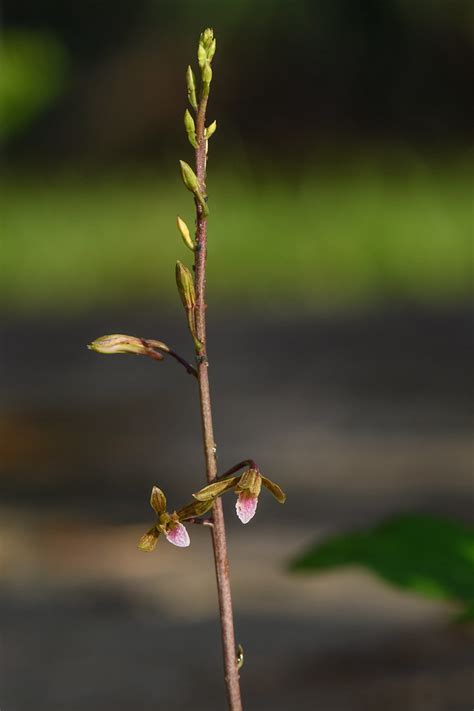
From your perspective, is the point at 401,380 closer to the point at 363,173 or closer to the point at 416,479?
the point at 416,479

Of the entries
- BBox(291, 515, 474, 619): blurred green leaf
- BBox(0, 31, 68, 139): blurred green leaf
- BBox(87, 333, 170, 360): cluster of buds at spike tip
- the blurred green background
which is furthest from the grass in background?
BBox(87, 333, 170, 360): cluster of buds at spike tip

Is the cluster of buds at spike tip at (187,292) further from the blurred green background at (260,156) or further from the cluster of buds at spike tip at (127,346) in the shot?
the blurred green background at (260,156)

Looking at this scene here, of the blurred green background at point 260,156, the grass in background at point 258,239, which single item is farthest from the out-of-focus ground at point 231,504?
the blurred green background at point 260,156

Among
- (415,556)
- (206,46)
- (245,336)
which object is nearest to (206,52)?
(206,46)

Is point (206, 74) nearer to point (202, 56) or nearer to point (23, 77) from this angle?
point (202, 56)

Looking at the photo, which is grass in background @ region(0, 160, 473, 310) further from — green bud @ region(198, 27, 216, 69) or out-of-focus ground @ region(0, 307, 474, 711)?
green bud @ region(198, 27, 216, 69)
